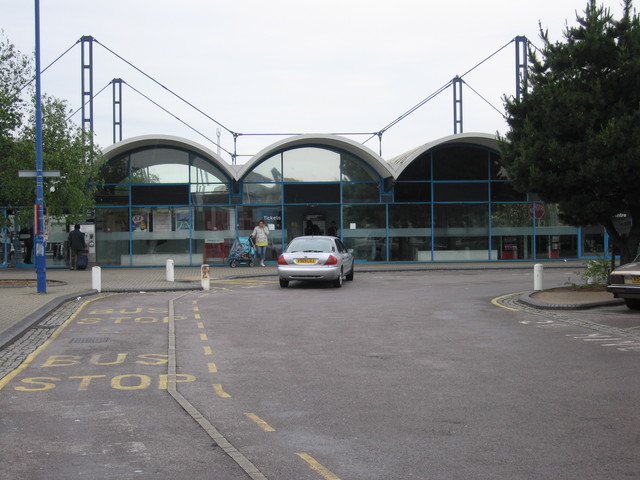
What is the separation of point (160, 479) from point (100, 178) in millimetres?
27592

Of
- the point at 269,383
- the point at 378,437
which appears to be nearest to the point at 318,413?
the point at 378,437

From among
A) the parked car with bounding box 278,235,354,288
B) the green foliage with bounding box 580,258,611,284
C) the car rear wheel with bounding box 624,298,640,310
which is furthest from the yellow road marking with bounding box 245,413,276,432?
the green foliage with bounding box 580,258,611,284

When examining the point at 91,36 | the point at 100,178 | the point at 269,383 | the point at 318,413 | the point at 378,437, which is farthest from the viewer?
the point at 91,36

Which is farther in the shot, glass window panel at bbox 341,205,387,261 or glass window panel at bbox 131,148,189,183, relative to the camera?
glass window panel at bbox 341,205,387,261

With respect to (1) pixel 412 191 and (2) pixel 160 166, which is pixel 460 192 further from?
(2) pixel 160 166

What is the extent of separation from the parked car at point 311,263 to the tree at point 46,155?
804cm

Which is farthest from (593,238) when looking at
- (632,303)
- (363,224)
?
(632,303)

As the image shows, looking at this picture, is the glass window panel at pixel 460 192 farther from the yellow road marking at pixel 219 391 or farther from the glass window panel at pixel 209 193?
the yellow road marking at pixel 219 391

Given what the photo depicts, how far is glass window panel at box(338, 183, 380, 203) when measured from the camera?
105 feet

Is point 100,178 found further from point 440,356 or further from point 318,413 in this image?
point 318,413

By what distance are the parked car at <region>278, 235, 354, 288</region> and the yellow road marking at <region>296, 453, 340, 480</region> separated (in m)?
14.9

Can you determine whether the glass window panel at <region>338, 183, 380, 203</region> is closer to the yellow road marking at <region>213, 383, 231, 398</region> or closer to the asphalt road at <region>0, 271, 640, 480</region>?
the asphalt road at <region>0, 271, 640, 480</region>

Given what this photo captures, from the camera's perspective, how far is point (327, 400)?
22.3ft

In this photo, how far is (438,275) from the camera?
83.5 ft
